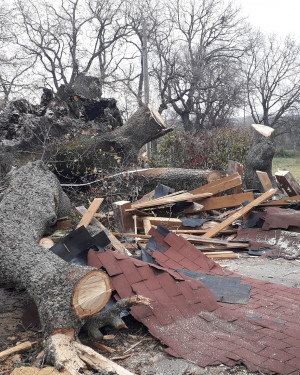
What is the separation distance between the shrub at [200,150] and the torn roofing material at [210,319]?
9.31 meters

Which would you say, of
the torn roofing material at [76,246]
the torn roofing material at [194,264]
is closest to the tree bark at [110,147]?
Answer: the torn roofing material at [194,264]

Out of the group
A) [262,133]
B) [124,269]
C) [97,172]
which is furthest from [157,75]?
[124,269]

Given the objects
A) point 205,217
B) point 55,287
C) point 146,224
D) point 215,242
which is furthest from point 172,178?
point 55,287

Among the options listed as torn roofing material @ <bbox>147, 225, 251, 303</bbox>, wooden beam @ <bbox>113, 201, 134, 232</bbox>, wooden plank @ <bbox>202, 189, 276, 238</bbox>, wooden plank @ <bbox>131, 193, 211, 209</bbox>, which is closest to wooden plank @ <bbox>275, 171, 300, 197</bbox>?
wooden plank @ <bbox>202, 189, 276, 238</bbox>

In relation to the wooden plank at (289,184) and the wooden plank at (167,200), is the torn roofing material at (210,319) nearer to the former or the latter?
the wooden plank at (167,200)

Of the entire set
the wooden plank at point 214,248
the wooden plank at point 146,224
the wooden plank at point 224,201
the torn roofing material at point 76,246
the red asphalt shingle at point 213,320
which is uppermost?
the torn roofing material at point 76,246

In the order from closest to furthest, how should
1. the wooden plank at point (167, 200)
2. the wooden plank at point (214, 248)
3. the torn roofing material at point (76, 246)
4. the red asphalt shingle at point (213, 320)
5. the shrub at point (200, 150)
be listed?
the red asphalt shingle at point (213, 320) → the torn roofing material at point (76, 246) → the wooden plank at point (214, 248) → the wooden plank at point (167, 200) → the shrub at point (200, 150)

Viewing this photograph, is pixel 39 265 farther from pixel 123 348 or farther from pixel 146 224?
pixel 146 224

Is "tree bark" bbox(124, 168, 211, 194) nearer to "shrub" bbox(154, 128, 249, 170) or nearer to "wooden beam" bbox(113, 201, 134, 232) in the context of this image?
"wooden beam" bbox(113, 201, 134, 232)

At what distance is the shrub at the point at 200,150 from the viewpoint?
515 inches

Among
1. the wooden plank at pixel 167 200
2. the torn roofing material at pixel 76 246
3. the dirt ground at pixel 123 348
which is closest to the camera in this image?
the dirt ground at pixel 123 348

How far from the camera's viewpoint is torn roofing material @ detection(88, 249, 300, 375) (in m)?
2.60

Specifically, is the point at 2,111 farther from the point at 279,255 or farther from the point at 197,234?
the point at 279,255

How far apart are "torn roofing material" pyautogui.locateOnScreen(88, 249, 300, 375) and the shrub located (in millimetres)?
9308
